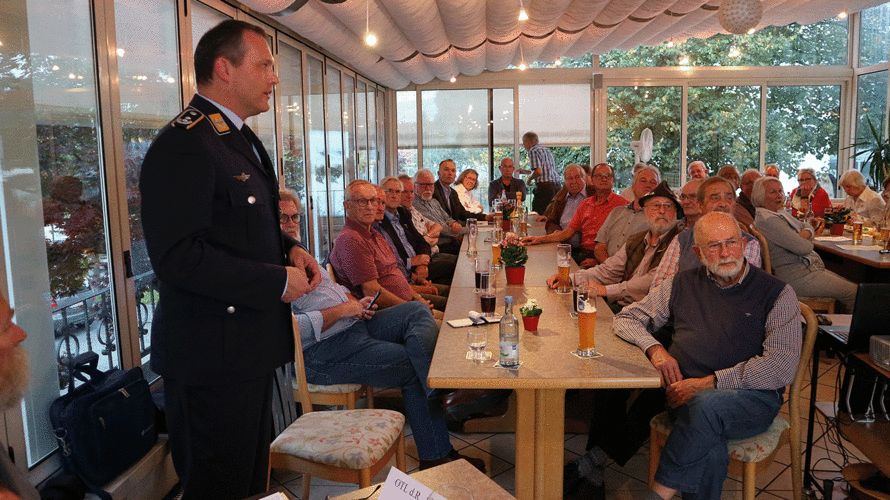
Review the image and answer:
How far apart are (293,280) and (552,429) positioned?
1227 mm

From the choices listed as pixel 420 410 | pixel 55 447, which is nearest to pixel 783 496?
pixel 420 410

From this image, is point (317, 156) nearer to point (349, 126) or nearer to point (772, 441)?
point (349, 126)

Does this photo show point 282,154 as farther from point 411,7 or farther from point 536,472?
point 536,472

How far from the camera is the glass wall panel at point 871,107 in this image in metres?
10.4

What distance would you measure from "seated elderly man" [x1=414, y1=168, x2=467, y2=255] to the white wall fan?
17.1 feet

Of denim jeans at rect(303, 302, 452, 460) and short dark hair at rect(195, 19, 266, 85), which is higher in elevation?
short dark hair at rect(195, 19, 266, 85)

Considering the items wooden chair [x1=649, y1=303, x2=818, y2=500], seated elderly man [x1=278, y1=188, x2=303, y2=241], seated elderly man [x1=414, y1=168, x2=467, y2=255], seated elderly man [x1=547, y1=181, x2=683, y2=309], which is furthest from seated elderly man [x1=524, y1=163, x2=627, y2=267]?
wooden chair [x1=649, y1=303, x2=818, y2=500]

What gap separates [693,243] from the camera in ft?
10.7

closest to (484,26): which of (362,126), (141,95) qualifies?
(362,126)

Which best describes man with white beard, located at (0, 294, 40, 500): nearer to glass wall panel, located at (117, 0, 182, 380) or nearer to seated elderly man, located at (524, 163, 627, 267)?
glass wall panel, located at (117, 0, 182, 380)

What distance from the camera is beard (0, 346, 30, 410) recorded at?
1360 millimetres

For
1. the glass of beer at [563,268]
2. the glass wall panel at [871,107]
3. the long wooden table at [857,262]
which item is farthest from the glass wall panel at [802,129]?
the glass of beer at [563,268]

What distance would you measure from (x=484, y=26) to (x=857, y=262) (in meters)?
4.32

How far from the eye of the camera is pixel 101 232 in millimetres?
3189
